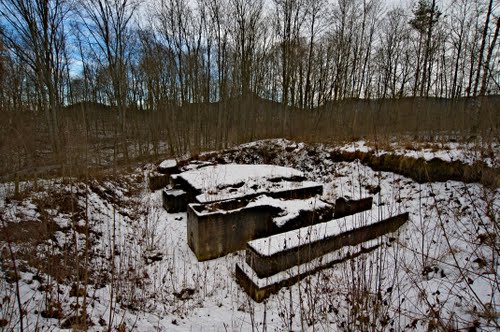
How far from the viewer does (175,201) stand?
22.9 ft

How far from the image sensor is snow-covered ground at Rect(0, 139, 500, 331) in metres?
2.19

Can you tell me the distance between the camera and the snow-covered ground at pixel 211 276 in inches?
86.2

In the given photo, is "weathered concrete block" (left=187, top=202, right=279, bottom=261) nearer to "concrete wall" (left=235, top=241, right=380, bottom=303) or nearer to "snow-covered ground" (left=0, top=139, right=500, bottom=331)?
"snow-covered ground" (left=0, top=139, right=500, bottom=331)

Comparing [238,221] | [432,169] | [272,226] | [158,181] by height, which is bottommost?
[272,226]

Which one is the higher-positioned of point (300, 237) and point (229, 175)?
point (229, 175)

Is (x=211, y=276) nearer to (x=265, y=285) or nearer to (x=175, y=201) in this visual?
(x=265, y=285)

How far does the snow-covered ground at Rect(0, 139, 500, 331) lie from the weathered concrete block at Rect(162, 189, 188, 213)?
32 cm

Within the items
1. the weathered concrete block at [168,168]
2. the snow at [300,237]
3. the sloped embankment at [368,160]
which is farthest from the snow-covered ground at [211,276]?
the weathered concrete block at [168,168]

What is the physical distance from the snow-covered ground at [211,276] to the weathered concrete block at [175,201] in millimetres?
321

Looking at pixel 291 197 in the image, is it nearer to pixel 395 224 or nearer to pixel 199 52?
pixel 395 224

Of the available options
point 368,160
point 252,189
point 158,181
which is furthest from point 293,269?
point 158,181

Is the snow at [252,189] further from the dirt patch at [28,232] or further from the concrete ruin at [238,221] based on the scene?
the dirt patch at [28,232]

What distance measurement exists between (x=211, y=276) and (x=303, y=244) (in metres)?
1.87

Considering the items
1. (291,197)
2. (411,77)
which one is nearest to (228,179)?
A: (291,197)
